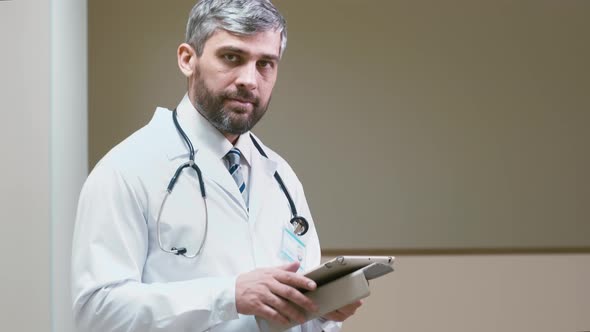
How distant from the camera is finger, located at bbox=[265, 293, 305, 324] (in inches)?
47.6

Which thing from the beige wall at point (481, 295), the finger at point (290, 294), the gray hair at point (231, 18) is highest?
the gray hair at point (231, 18)

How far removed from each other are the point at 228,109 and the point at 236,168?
5.5 inches

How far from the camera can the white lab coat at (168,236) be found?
126 cm

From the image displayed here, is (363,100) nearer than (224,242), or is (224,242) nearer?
(224,242)

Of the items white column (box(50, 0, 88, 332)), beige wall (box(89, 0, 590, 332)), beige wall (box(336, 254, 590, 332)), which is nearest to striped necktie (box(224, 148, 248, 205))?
white column (box(50, 0, 88, 332))

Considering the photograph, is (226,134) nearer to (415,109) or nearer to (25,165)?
(25,165)

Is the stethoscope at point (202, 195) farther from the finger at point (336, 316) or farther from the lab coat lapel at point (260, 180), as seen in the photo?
the finger at point (336, 316)

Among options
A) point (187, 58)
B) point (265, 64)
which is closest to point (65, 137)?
point (187, 58)

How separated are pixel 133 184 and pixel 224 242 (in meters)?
0.20

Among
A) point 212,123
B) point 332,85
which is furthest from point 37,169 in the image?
point 332,85

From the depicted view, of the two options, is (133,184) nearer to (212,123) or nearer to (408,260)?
(212,123)

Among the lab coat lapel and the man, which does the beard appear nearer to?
the man

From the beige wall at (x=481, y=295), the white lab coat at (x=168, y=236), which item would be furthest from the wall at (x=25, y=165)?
the beige wall at (x=481, y=295)

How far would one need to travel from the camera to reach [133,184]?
1.35 metres
